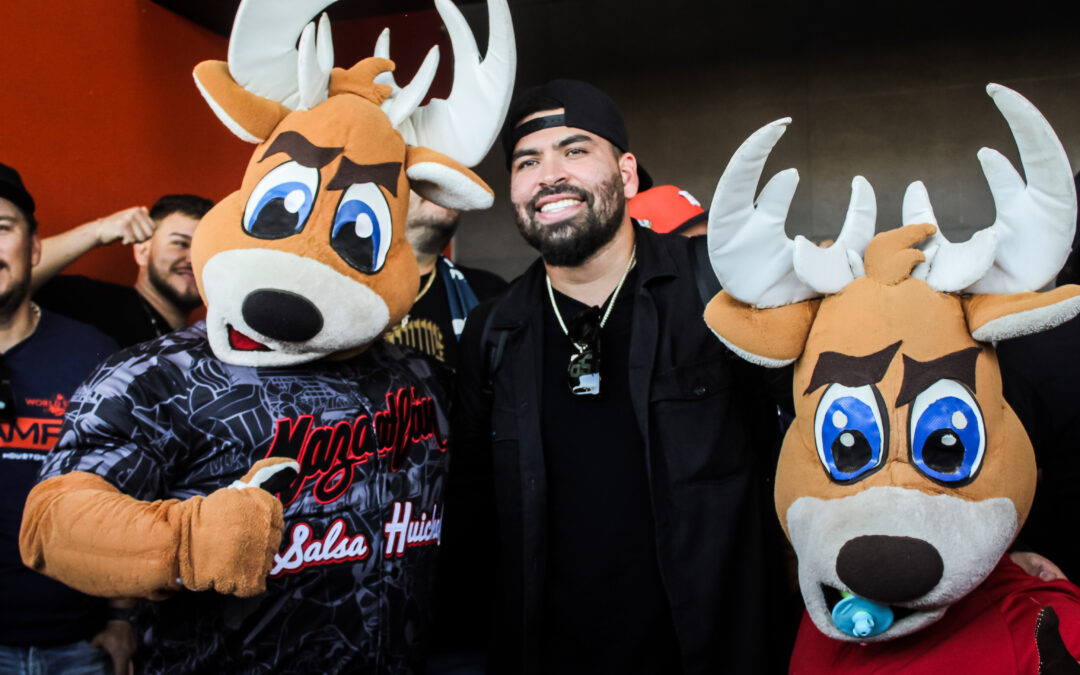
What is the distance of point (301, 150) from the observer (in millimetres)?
1619

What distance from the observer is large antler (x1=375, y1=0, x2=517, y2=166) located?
6.08 ft

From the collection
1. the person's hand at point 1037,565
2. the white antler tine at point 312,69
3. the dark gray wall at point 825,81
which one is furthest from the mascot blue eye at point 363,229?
the dark gray wall at point 825,81

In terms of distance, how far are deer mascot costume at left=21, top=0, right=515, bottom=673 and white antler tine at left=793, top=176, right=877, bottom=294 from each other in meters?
0.83

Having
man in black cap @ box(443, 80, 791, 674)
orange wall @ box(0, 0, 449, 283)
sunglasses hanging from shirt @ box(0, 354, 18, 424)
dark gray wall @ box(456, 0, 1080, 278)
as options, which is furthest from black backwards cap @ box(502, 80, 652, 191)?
dark gray wall @ box(456, 0, 1080, 278)

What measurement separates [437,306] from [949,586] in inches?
81.1

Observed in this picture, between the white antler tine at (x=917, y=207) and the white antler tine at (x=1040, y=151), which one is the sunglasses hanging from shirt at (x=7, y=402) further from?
the white antler tine at (x=1040, y=151)

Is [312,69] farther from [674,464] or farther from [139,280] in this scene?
[139,280]

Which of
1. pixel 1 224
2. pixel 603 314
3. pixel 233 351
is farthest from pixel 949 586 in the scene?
pixel 1 224

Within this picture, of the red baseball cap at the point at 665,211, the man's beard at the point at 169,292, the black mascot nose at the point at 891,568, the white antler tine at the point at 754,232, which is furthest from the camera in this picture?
the red baseball cap at the point at 665,211

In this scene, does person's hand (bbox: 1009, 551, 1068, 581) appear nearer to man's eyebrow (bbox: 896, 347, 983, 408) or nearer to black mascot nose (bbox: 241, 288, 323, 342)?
man's eyebrow (bbox: 896, 347, 983, 408)

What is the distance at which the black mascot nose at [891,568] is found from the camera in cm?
110

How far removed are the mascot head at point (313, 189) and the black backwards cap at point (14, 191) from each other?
92 cm

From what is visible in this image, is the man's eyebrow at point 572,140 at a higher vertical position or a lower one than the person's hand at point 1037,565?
higher

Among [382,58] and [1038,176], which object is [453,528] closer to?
[382,58]
